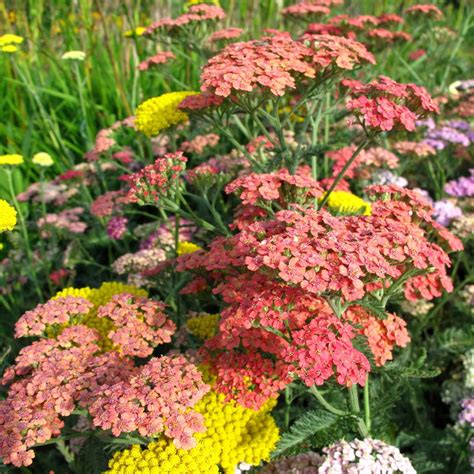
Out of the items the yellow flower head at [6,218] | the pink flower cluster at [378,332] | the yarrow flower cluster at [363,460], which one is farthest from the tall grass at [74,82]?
the yarrow flower cluster at [363,460]

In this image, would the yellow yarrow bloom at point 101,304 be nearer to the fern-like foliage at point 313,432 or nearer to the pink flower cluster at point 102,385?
the pink flower cluster at point 102,385

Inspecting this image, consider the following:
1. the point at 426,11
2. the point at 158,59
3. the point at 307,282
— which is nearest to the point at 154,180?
the point at 307,282

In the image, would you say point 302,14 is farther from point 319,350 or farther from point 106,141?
point 319,350

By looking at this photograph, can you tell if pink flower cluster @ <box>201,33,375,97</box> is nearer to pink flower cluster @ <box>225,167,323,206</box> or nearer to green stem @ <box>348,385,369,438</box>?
pink flower cluster @ <box>225,167,323,206</box>

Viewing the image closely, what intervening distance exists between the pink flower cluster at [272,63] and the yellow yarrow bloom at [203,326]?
95cm

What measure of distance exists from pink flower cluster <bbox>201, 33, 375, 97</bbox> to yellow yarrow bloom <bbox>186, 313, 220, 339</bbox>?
3.13 ft

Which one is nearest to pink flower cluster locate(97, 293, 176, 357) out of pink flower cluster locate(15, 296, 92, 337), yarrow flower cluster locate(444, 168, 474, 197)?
pink flower cluster locate(15, 296, 92, 337)

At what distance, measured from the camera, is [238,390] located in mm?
1968

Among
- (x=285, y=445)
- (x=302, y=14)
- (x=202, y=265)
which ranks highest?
(x=302, y=14)

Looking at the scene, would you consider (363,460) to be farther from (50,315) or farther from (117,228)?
(117,228)

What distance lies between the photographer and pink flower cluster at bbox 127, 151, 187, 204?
7.45ft

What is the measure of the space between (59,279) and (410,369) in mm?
2319

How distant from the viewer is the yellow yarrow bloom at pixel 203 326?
2355 millimetres

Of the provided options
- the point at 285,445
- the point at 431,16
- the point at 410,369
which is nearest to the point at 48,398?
the point at 285,445
